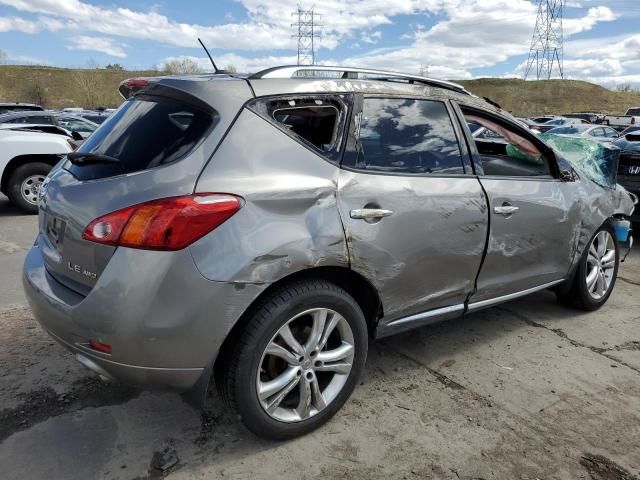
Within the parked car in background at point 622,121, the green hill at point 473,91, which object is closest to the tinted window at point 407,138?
the parked car in background at point 622,121

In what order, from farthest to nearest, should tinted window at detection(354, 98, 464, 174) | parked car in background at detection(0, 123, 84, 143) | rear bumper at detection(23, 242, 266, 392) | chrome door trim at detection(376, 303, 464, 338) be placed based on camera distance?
1. parked car in background at detection(0, 123, 84, 143)
2. chrome door trim at detection(376, 303, 464, 338)
3. tinted window at detection(354, 98, 464, 174)
4. rear bumper at detection(23, 242, 266, 392)

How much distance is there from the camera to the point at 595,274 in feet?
14.1

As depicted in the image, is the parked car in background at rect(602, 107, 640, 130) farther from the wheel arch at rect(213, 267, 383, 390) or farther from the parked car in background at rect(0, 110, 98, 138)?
the wheel arch at rect(213, 267, 383, 390)

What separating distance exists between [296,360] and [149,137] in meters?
1.25

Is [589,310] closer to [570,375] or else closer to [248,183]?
[570,375]

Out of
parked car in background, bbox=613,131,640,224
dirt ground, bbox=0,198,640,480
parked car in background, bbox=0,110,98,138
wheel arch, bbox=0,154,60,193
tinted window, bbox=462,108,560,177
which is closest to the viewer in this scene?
dirt ground, bbox=0,198,640,480

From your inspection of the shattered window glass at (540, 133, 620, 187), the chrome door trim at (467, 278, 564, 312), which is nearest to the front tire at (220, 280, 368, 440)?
the chrome door trim at (467, 278, 564, 312)

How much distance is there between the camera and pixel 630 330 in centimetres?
408

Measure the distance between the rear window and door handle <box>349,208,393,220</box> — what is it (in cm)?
78

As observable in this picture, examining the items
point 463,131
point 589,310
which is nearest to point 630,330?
point 589,310

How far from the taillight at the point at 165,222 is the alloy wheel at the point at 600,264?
129 inches

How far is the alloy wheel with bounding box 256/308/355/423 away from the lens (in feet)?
8.11

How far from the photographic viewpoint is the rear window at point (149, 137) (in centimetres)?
230

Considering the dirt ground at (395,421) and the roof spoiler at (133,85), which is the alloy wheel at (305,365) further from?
the roof spoiler at (133,85)
